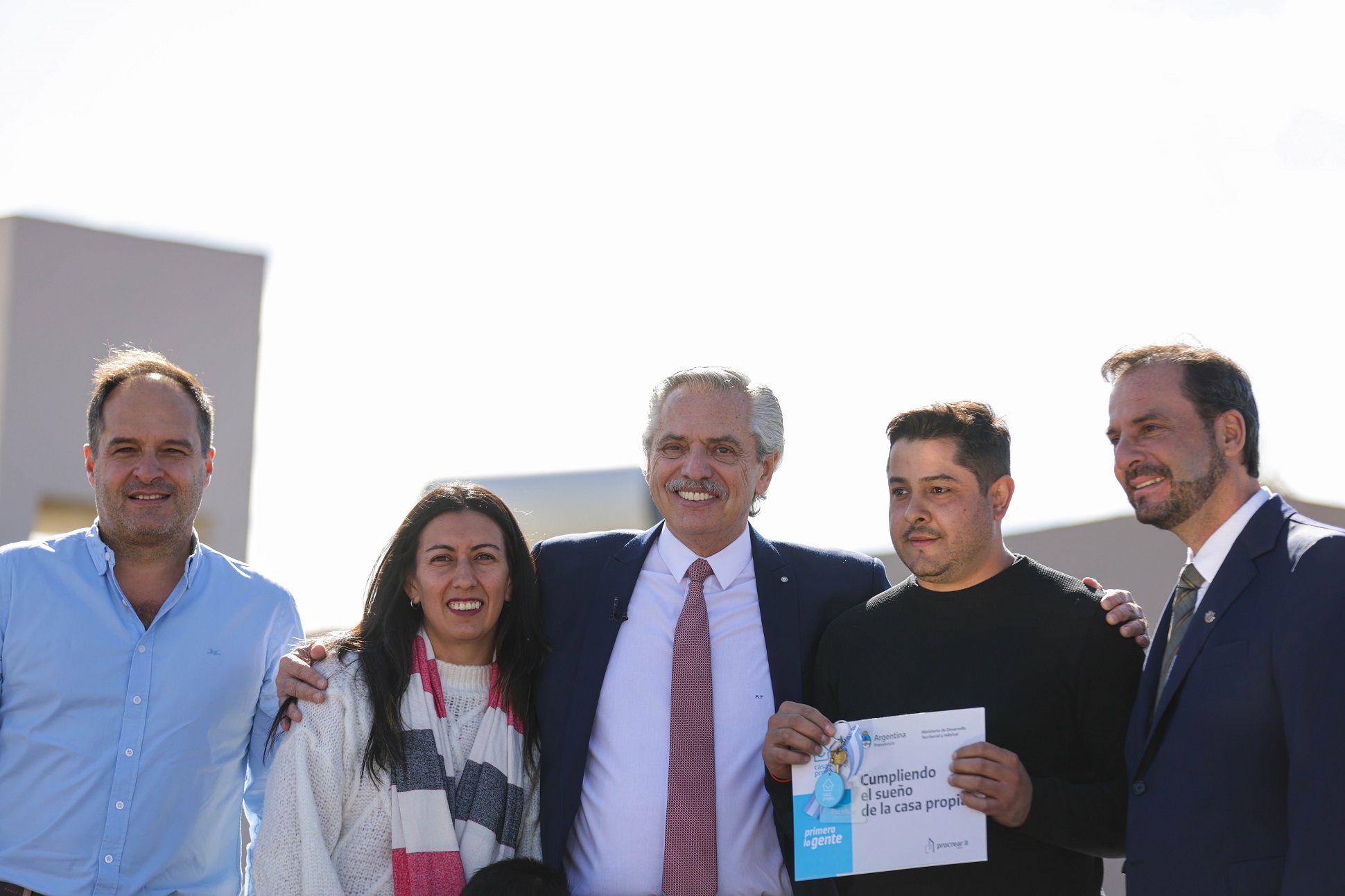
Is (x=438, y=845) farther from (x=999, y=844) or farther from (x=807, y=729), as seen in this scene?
(x=999, y=844)

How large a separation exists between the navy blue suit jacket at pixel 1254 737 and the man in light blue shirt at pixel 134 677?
2.70m

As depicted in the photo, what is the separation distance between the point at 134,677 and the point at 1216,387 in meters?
3.58

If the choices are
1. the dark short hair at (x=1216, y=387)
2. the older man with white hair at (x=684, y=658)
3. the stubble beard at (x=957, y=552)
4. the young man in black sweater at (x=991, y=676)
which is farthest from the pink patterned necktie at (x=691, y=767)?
the dark short hair at (x=1216, y=387)

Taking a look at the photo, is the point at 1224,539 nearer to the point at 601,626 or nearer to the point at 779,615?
the point at 779,615

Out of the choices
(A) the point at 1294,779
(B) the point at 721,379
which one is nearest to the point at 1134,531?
(B) the point at 721,379

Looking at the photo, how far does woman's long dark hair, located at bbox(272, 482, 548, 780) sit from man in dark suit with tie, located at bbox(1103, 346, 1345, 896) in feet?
6.31

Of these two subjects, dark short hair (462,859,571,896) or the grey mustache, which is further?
the grey mustache

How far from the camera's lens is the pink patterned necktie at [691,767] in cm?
363

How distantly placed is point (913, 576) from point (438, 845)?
1.69 m

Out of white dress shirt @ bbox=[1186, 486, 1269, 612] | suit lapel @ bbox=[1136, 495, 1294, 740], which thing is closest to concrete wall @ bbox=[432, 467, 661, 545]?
white dress shirt @ bbox=[1186, 486, 1269, 612]

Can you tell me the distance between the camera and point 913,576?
3.67 metres

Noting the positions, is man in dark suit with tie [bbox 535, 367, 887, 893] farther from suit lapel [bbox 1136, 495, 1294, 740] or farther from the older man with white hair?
suit lapel [bbox 1136, 495, 1294, 740]

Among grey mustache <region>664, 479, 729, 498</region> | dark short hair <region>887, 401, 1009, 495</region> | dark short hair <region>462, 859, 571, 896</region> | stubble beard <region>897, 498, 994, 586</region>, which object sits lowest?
dark short hair <region>462, 859, 571, 896</region>

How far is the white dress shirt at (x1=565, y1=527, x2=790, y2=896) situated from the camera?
3.72 meters
